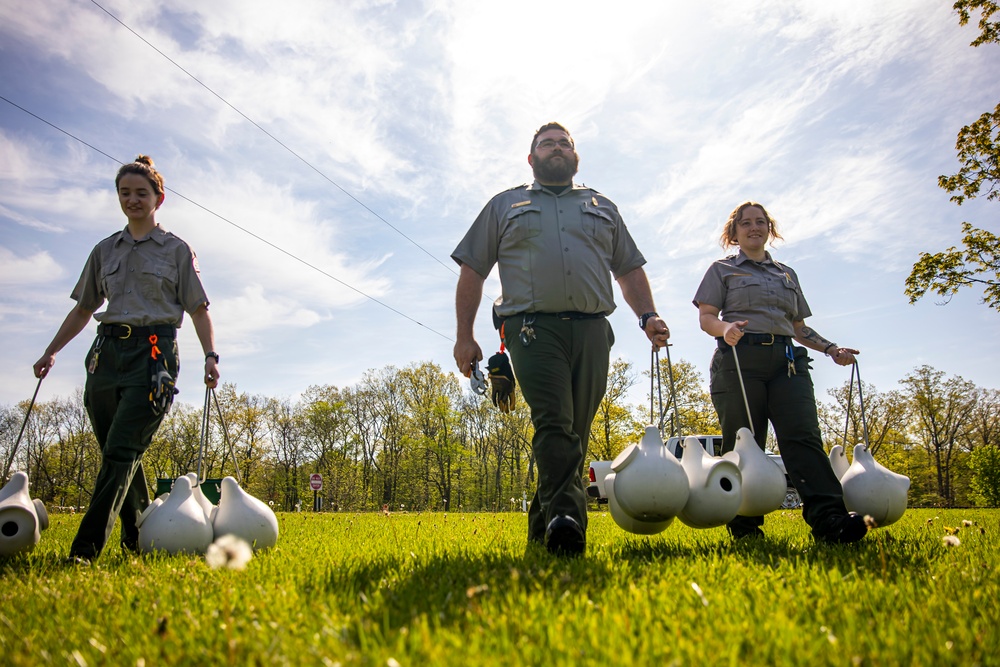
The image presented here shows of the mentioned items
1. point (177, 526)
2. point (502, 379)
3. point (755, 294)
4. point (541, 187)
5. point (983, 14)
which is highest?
point (983, 14)

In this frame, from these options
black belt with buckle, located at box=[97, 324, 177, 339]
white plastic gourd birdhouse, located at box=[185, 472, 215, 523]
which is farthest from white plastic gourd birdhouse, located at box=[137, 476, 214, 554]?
black belt with buckle, located at box=[97, 324, 177, 339]

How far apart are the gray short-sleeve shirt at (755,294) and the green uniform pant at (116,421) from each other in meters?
4.17

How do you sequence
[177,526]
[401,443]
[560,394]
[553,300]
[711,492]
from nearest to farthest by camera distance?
[711,492] → [560,394] → [177,526] → [553,300] → [401,443]

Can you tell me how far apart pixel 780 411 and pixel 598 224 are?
6.36ft

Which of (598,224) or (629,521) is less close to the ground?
(598,224)

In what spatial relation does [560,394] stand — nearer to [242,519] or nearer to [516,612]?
[516,612]

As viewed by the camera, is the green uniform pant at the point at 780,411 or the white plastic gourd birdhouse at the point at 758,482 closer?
the white plastic gourd birdhouse at the point at 758,482

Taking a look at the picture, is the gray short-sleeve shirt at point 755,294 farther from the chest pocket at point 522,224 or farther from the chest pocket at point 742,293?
the chest pocket at point 522,224

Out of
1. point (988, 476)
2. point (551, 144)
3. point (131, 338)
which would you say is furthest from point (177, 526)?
point (988, 476)

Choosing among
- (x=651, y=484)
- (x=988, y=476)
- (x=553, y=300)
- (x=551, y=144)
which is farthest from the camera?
(x=988, y=476)

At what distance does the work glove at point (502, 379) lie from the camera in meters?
4.19

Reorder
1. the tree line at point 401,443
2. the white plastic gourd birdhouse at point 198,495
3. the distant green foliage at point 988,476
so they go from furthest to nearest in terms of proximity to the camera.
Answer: the tree line at point 401,443, the distant green foliage at point 988,476, the white plastic gourd birdhouse at point 198,495

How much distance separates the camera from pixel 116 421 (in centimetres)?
427

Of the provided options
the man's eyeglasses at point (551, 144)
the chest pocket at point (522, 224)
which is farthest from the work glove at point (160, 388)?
the man's eyeglasses at point (551, 144)
